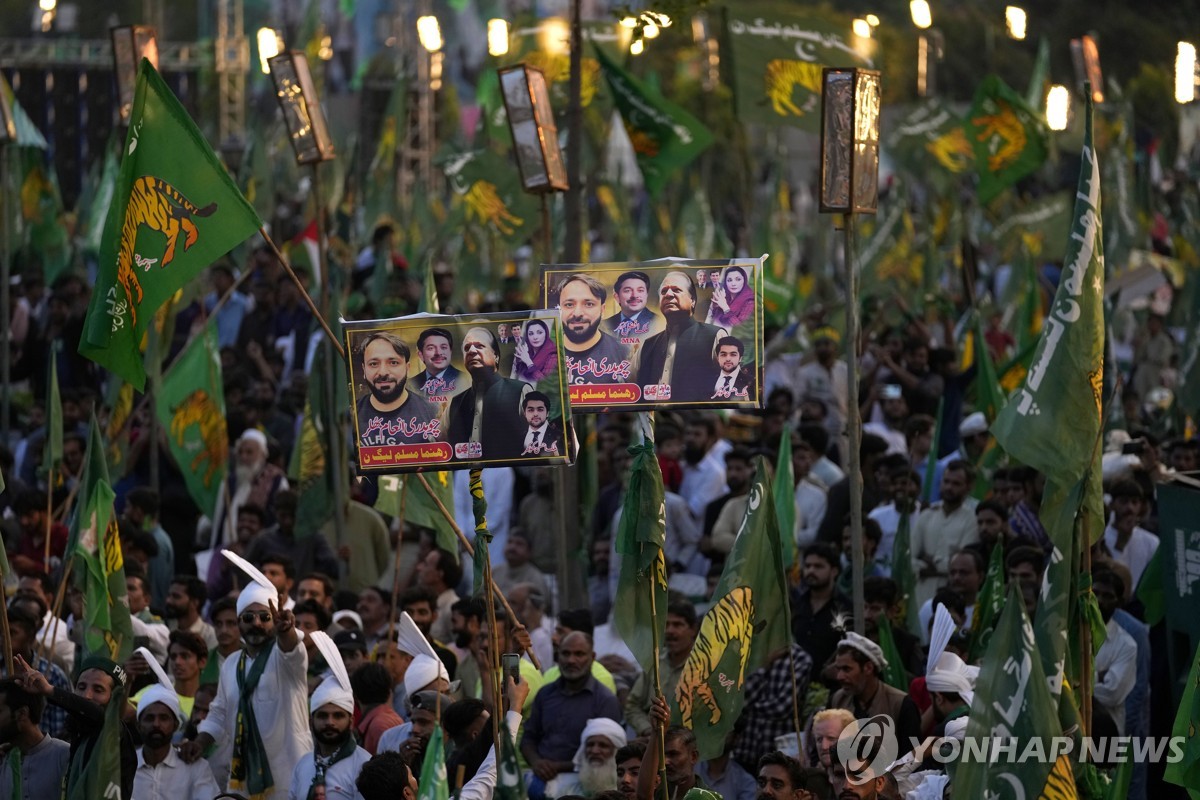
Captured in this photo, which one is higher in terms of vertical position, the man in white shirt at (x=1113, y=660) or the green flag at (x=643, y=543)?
the green flag at (x=643, y=543)

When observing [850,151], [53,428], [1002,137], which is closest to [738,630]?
[850,151]

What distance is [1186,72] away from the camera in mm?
21531

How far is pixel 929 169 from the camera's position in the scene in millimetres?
25062

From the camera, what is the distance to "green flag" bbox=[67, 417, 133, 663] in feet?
31.9

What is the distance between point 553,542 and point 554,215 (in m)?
8.35

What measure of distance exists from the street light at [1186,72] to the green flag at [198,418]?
1185 centimetres

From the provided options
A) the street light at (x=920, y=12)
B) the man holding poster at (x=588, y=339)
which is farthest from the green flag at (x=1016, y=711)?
the street light at (x=920, y=12)

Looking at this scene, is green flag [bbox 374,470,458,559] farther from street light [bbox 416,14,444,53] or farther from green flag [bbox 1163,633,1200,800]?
street light [bbox 416,14,444,53]

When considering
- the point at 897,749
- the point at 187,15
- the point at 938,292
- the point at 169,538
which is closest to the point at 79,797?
the point at 897,749

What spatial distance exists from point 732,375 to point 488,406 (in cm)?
117

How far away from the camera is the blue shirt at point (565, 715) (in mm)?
9469

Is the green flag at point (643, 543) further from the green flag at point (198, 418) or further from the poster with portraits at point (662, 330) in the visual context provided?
the green flag at point (198, 418)

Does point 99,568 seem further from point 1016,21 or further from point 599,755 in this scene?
point 1016,21

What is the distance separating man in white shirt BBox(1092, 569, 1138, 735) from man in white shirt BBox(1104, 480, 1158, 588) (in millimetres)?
1314
